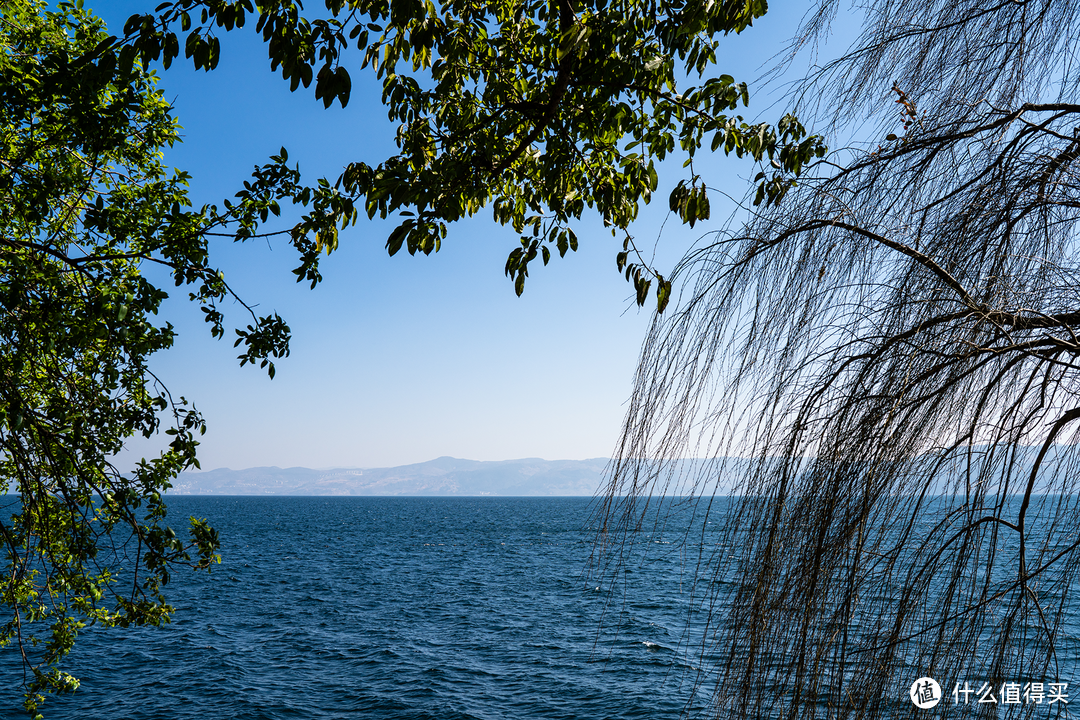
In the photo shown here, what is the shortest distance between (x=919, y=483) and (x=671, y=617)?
26.9 metres

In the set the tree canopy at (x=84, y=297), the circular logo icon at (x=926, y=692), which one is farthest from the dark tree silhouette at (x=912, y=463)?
the tree canopy at (x=84, y=297)

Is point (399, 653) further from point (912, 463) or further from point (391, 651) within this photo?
point (912, 463)

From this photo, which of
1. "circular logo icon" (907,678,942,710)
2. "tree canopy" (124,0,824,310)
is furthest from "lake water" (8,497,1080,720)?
"tree canopy" (124,0,824,310)

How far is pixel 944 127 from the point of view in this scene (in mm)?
2689

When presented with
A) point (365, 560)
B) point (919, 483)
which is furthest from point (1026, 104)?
point (365, 560)

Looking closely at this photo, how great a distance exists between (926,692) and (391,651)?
22.9 metres

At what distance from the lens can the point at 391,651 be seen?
72.6ft

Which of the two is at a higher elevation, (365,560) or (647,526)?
(647,526)

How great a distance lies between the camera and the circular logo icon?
218cm

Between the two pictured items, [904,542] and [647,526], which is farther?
[647,526]

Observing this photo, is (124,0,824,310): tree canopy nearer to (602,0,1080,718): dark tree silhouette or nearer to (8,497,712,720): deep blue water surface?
(602,0,1080,718): dark tree silhouette

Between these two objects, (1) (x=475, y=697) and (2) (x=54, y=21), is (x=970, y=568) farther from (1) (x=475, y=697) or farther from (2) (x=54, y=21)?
(1) (x=475, y=697)

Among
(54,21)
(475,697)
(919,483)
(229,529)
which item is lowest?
(229,529)

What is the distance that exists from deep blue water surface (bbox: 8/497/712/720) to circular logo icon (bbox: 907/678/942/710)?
4.97 m
